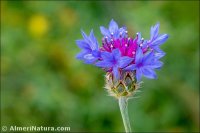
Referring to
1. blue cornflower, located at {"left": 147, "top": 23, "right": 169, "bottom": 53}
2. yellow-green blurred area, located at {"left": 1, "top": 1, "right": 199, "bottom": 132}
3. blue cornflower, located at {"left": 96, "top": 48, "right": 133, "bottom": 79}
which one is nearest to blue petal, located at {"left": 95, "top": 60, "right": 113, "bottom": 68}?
blue cornflower, located at {"left": 96, "top": 48, "right": 133, "bottom": 79}

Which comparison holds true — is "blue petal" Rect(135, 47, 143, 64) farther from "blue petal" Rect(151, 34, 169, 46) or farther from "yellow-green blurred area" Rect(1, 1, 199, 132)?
"yellow-green blurred area" Rect(1, 1, 199, 132)

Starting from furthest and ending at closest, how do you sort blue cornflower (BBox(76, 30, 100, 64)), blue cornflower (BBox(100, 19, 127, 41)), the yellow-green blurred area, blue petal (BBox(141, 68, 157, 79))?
the yellow-green blurred area, blue cornflower (BBox(100, 19, 127, 41)), blue cornflower (BBox(76, 30, 100, 64)), blue petal (BBox(141, 68, 157, 79))

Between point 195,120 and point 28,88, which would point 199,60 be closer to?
point 195,120

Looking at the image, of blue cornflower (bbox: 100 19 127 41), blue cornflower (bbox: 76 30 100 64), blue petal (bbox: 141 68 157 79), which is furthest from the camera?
blue cornflower (bbox: 100 19 127 41)

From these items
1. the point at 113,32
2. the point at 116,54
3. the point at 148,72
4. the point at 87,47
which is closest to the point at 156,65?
the point at 148,72

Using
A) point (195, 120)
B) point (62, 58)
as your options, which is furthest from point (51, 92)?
point (195, 120)

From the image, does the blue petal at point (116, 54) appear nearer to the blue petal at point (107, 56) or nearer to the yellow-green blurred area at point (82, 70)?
the blue petal at point (107, 56)
